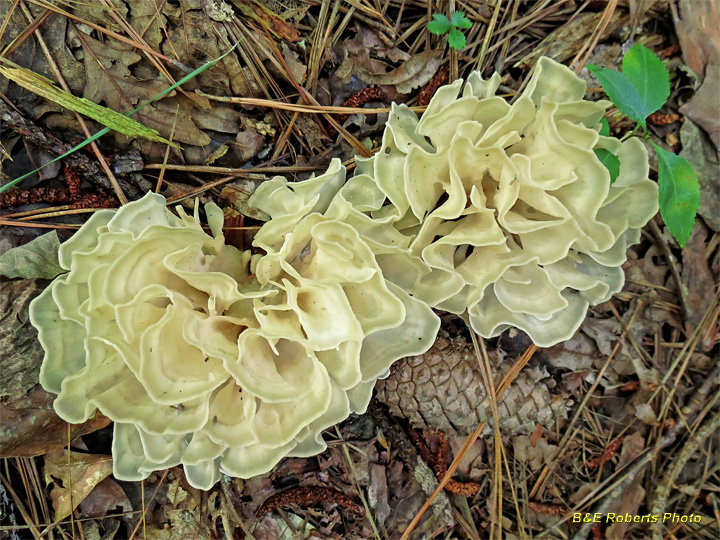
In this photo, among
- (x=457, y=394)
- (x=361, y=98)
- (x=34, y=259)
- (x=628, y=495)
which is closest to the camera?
(x=34, y=259)

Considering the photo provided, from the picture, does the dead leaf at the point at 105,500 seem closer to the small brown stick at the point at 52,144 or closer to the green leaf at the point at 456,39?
the small brown stick at the point at 52,144

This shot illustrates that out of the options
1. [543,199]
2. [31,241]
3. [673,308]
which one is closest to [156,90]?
[31,241]

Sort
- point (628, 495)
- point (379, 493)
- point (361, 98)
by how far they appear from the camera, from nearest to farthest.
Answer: point (361, 98) < point (379, 493) < point (628, 495)

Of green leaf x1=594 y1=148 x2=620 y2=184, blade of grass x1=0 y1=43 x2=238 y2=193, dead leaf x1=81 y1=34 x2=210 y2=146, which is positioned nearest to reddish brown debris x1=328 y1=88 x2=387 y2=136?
blade of grass x1=0 y1=43 x2=238 y2=193

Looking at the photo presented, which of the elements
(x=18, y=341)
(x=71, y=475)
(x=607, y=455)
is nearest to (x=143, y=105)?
(x=18, y=341)

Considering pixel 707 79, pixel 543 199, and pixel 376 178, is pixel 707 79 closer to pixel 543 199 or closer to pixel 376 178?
pixel 543 199

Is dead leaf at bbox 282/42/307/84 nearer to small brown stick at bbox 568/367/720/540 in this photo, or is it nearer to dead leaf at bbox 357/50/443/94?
dead leaf at bbox 357/50/443/94

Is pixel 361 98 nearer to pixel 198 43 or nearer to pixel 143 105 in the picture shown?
pixel 198 43

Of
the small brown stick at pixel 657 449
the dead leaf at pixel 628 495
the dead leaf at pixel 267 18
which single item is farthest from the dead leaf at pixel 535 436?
the dead leaf at pixel 267 18
